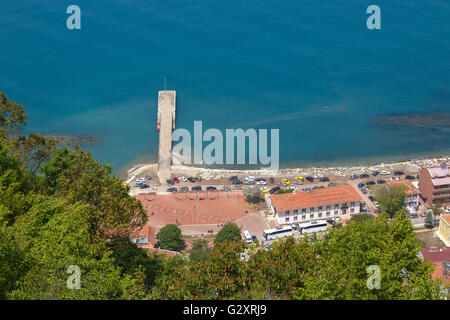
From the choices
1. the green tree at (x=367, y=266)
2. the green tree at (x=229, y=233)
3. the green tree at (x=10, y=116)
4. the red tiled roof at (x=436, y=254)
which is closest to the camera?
the green tree at (x=367, y=266)

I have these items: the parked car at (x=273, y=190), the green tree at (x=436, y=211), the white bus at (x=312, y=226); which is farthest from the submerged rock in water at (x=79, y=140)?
the green tree at (x=436, y=211)

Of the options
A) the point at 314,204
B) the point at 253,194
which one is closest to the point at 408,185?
the point at 314,204

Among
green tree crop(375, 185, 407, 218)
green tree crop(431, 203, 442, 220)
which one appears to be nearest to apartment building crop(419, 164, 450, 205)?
green tree crop(431, 203, 442, 220)

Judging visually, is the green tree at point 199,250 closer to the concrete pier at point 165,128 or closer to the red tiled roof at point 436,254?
the concrete pier at point 165,128

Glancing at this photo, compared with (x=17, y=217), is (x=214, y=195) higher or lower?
higher

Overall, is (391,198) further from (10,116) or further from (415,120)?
(10,116)
